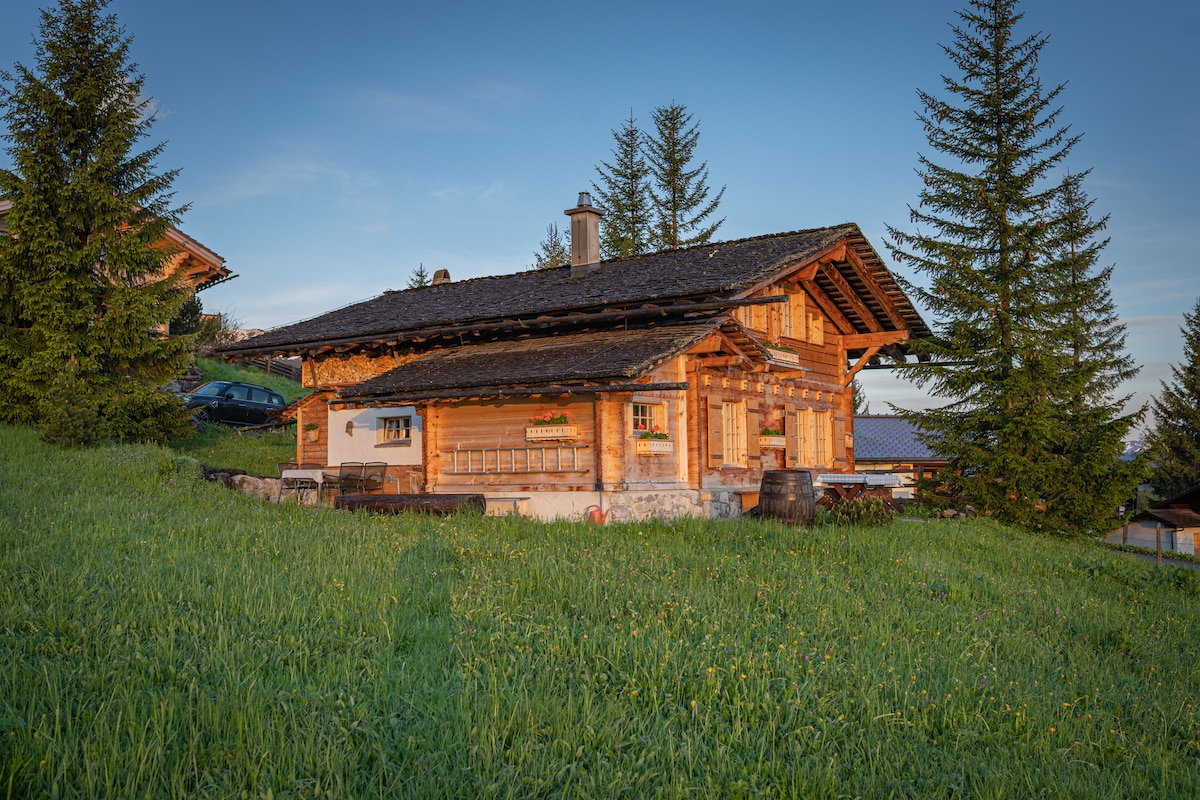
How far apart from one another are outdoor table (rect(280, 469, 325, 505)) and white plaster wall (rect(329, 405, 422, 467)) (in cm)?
74

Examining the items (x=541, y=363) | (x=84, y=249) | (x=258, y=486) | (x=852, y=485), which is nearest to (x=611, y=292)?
(x=541, y=363)

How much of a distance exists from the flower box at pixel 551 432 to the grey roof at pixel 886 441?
34914 millimetres

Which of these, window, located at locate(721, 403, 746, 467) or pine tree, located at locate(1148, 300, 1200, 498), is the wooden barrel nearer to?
window, located at locate(721, 403, 746, 467)

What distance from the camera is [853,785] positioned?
488 centimetres

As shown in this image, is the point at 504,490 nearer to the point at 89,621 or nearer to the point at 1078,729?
the point at 89,621

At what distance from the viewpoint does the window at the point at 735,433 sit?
2023 cm

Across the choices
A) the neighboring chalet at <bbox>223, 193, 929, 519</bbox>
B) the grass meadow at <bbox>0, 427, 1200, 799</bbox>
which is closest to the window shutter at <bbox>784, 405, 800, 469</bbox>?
the neighboring chalet at <bbox>223, 193, 929, 519</bbox>

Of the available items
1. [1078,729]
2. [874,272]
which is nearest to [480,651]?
[1078,729]

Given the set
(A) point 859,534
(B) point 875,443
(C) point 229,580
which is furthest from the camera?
(B) point 875,443

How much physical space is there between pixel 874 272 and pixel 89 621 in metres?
21.1

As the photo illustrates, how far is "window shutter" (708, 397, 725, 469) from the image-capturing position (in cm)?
1900

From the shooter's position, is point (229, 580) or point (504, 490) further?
point (504, 490)

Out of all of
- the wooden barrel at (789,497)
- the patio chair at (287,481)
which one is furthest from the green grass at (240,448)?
the wooden barrel at (789,497)

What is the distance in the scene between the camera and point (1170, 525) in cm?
2873
